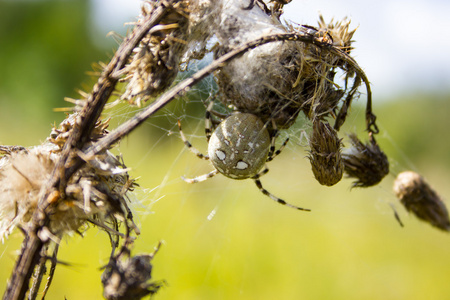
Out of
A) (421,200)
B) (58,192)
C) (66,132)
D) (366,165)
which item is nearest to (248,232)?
(421,200)

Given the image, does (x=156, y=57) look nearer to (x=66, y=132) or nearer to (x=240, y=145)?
(x=66, y=132)

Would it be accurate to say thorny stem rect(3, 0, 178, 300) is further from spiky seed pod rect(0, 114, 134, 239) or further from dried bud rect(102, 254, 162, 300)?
dried bud rect(102, 254, 162, 300)

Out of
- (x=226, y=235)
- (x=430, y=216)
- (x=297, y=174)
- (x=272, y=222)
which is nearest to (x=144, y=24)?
(x=430, y=216)

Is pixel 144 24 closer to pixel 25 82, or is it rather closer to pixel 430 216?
pixel 430 216

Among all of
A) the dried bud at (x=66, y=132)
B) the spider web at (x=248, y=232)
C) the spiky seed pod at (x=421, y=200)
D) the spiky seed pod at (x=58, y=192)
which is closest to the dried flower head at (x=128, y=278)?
the spiky seed pod at (x=58, y=192)

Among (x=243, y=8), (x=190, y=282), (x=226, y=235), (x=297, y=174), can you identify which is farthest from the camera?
(x=297, y=174)

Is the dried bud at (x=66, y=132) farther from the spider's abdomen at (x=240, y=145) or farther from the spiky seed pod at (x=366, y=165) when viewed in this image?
the spiky seed pod at (x=366, y=165)
